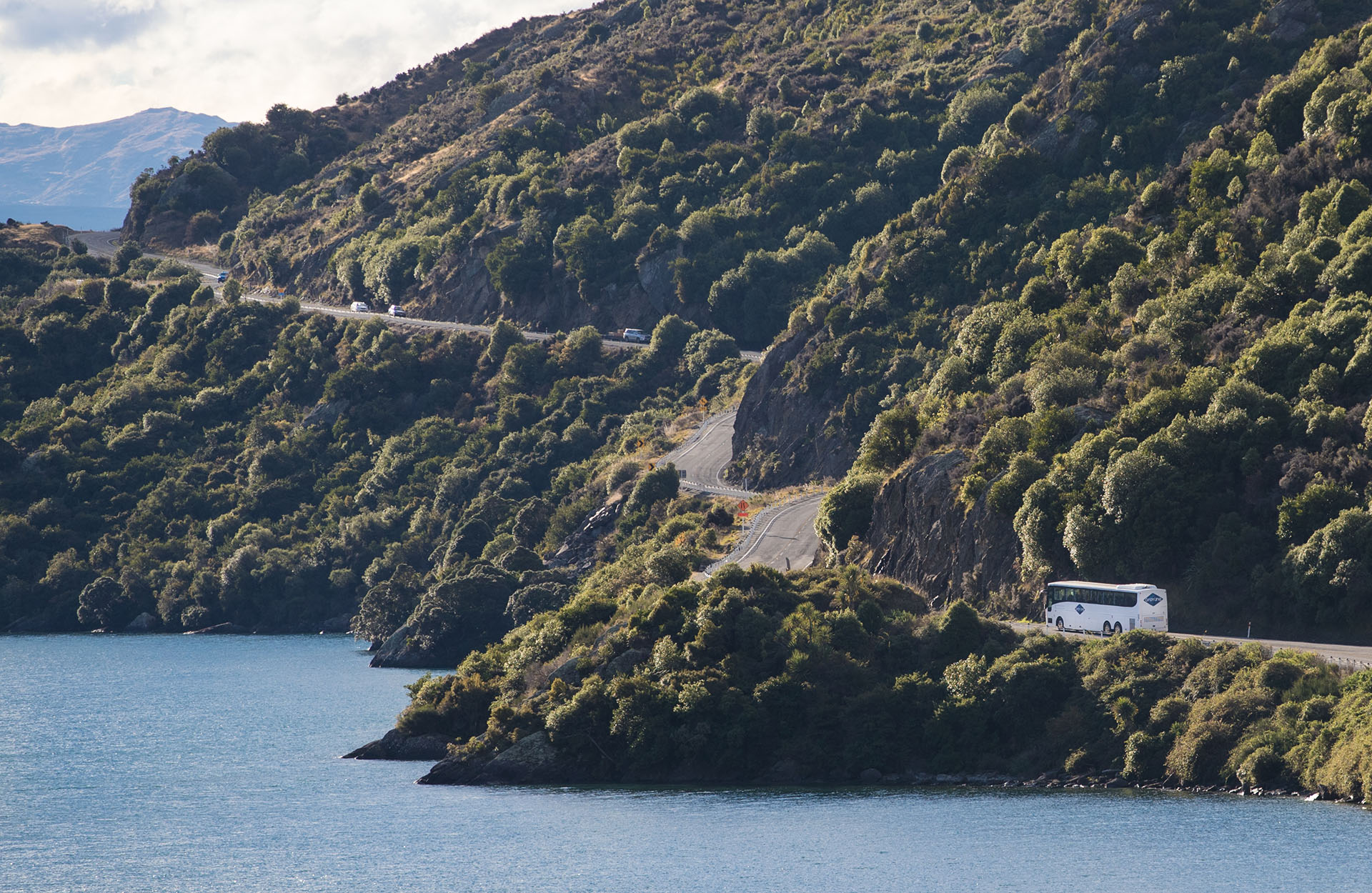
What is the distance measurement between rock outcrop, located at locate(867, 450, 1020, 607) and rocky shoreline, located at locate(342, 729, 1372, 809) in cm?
1717

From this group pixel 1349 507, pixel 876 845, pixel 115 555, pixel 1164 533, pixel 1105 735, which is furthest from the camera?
pixel 115 555

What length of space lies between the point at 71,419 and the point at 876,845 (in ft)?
512

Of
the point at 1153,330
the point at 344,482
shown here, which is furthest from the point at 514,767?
the point at 344,482

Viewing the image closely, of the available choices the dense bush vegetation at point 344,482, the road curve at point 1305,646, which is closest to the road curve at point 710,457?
the dense bush vegetation at point 344,482

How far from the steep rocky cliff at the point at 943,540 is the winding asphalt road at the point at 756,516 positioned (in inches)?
379

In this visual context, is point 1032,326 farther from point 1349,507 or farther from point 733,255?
point 733,255

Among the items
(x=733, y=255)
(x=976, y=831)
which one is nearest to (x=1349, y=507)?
(x=976, y=831)

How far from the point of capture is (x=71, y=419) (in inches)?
7825

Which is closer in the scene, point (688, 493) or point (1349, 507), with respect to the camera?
point (1349, 507)

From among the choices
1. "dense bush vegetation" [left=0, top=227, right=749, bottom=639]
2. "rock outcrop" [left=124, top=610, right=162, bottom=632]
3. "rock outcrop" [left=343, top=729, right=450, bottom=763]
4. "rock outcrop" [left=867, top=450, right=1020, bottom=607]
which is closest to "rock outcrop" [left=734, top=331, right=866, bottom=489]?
"dense bush vegetation" [left=0, top=227, right=749, bottom=639]

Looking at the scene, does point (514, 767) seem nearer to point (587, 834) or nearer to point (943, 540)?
point (587, 834)

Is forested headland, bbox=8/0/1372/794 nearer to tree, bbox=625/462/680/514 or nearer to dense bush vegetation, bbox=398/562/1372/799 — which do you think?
dense bush vegetation, bbox=398/562/1372/799

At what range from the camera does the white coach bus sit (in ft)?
270

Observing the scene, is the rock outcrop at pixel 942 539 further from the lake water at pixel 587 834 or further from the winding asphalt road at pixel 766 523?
the lake water at pixel 587 834
